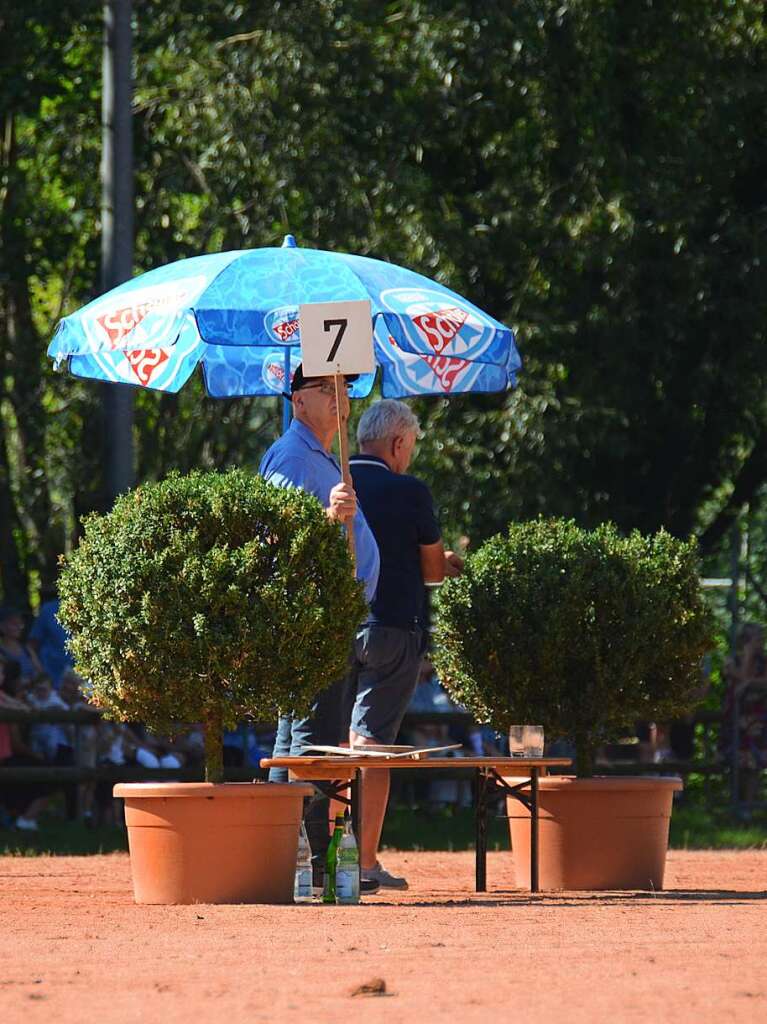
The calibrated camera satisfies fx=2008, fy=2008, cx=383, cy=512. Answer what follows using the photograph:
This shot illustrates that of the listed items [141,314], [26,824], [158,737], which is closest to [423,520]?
[141,314]

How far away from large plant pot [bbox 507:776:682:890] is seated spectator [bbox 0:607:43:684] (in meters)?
6.32

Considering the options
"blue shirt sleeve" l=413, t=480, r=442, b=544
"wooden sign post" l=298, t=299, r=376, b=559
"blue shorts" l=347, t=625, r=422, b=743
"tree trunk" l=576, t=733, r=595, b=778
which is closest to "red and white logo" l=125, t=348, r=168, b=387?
"wooden sign post" l=298, t=299, r=376, b=559

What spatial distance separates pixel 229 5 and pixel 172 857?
9.84m

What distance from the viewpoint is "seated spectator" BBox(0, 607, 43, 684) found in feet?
48.5

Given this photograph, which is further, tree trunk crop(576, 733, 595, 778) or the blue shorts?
tree trunk crop(576, 733, 595, 778)

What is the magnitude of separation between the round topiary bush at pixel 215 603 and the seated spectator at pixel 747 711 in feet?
28.2

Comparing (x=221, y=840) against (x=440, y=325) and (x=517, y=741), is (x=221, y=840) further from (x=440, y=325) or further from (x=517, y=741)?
(x=440, y=325)

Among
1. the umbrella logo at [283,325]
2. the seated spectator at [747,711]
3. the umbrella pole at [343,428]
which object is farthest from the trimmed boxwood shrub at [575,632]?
the seated spectator at [747,711]

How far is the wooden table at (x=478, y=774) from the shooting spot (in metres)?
8.38

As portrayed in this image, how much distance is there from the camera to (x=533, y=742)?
9.11m

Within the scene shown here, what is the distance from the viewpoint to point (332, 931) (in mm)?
→ 7137

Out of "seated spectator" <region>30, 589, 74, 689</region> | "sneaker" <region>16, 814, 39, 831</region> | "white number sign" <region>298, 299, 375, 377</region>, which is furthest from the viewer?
"seated spectator" <region>30, 589, 74, 689</region>

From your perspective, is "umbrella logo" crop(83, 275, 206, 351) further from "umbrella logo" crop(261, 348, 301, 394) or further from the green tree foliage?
the green tree foliage

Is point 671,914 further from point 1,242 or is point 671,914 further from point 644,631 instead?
point 1,242
